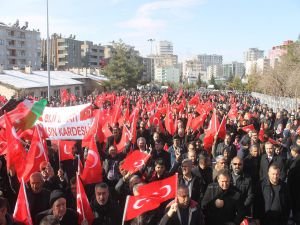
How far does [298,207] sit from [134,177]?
276 centimetres

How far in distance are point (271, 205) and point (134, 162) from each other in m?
2.10

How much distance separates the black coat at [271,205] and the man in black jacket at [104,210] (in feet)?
6.31

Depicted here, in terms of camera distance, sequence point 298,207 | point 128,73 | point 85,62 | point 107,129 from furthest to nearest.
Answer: point 85,62 → point 128,73 → point 107,129 → point 298,207

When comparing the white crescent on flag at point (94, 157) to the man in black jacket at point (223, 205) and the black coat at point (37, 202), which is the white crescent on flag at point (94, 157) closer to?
the black coat at point (37, 202)

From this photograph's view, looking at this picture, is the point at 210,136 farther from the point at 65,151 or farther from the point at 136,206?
the point at 136,206

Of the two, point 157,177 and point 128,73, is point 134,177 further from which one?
point 128,73

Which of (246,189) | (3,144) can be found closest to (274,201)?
(246,189)

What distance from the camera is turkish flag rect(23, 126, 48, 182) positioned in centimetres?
603

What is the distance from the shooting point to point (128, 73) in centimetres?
5228

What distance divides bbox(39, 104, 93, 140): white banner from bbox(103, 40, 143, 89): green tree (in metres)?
42.4

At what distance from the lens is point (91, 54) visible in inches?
4776

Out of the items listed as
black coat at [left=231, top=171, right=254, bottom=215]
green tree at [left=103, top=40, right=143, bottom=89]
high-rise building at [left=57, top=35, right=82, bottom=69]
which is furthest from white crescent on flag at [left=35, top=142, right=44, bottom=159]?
high-rise building at [left=57, top=35, right=82, bottom=69]

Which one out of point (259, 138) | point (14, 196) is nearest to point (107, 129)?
point (259, 138)

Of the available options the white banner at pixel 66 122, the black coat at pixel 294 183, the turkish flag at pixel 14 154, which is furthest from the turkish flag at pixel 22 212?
the black coat at pixel 294 183
